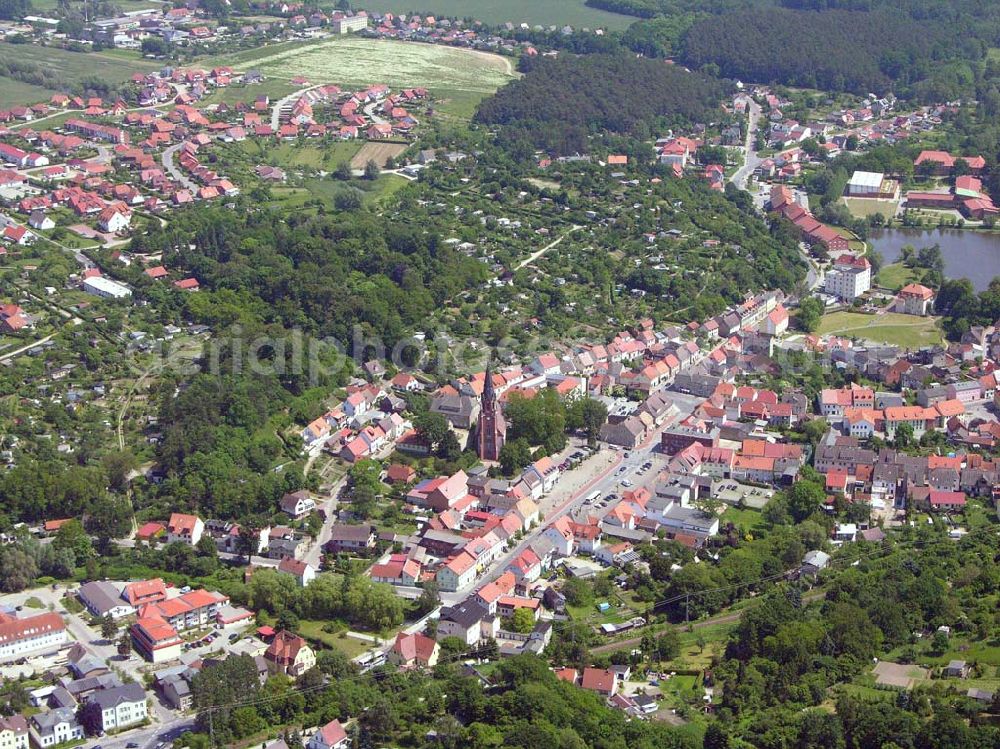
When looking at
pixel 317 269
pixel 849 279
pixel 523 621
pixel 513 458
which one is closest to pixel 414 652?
pixel 523 621

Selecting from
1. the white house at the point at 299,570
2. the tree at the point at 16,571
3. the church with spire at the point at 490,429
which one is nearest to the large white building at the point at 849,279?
the church with spire at the point at 490,429

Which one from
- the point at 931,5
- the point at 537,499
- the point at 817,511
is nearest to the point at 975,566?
the point at 817,511

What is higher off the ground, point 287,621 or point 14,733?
point 287,621

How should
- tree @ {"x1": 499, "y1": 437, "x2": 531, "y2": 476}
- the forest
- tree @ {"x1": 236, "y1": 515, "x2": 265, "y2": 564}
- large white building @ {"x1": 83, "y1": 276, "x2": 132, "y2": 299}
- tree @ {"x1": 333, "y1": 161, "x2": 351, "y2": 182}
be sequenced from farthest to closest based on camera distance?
the forest, tree @ {"x1": 333, "y1": 161, "x2": 351, "y2": 182}, large white building @ {"x1": 83, "y1": 276, "x2": 132, "y2": 299}, tree @ {"x1": 499, "y1": 437, "x2": 531, "y2": 476}, tree @ {"x1": 236, "y1": 515, "x2": 265, "y2": 564}

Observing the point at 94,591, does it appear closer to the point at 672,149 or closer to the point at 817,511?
the point at 817,511

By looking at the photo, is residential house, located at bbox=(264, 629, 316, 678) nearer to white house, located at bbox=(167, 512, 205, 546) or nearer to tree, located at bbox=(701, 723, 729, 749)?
white house, located at bbox=(167, 512, 205, 546)

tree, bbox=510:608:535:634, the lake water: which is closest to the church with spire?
tree, bbox=510:608:535:634

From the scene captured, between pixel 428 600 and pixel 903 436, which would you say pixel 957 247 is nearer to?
pixel 903 436

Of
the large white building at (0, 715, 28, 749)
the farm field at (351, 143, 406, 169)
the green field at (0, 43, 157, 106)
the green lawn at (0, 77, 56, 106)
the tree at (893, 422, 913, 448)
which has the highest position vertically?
the green field at (0, 43, 157, 106)
